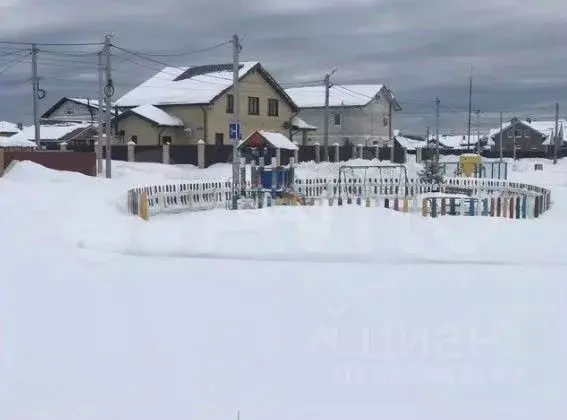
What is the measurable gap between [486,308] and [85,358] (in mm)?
4844

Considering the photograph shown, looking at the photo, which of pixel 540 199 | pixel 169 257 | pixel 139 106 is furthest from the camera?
pixel 139 106

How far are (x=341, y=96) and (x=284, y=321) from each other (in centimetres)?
6520

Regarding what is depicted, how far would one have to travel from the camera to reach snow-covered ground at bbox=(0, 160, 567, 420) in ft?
19.4

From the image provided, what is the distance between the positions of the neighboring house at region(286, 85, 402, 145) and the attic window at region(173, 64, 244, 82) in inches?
666

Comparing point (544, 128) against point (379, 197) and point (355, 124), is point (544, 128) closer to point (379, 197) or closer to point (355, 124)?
point (355, 124)

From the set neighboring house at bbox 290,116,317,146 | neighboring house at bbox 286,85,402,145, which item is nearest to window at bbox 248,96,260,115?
neighboring house at bbox 290,116,317,146

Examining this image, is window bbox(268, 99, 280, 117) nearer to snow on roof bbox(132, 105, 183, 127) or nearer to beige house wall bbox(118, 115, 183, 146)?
snow on roof bbox(132, 105, 183, 127)

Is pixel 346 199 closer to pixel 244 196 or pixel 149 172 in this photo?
pixel 244 196

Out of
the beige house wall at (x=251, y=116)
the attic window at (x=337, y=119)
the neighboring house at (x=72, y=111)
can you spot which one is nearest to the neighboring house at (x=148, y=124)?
the beige house wall at (x=251, y=116)

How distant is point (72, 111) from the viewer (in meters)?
71.8

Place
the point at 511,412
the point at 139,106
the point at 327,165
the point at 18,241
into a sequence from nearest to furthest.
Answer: the point at 511,412 < the point at 18,241 < the point at 327,165 < the point at 139,106

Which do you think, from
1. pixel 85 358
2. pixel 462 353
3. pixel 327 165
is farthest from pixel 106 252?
pixel 327 165

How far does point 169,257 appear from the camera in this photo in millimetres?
12875

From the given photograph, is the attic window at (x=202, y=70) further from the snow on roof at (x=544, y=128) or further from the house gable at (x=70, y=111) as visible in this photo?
the snow on roof at (x=544, y=128)
